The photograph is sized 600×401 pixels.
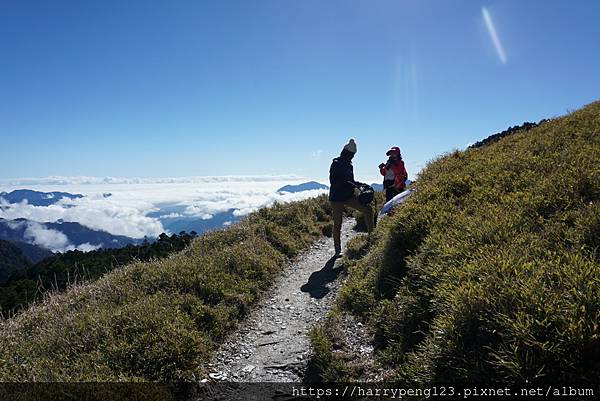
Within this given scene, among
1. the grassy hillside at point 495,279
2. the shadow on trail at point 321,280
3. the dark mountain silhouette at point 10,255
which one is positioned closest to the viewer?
the grassy hillside at point 495,279

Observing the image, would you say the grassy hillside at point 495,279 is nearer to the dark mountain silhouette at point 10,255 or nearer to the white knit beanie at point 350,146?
the white knit beanie at point 350,146

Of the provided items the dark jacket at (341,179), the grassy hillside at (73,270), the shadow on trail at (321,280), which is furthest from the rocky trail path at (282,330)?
the grassy hillside at (73,270)

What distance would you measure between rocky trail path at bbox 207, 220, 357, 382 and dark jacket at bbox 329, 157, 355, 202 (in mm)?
2213

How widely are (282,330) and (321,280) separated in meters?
2.97

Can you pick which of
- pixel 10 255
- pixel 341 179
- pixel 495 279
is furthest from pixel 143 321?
pixel 10 255

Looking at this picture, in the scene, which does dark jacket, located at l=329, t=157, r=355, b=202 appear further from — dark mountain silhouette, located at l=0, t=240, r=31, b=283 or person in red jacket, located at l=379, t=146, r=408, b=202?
dark mountain silhouette, located at l=0, t=240, r=31, b=283

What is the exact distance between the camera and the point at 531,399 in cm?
283

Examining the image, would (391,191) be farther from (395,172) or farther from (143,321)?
(143,321)

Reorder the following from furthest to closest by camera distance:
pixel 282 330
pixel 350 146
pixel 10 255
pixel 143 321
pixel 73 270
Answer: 1. pixel 10 255
2. pixel 73 270
3. pixel 350 146
4. pixel 282 330
5. pixel 143 321

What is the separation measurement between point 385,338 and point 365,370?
0.73 metres

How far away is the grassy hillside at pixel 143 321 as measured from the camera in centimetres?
537

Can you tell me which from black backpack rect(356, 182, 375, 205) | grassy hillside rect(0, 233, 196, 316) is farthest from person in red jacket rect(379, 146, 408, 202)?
grassy hillside rect(0, 233, 196, 316)

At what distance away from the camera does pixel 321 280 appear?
995 centimetres

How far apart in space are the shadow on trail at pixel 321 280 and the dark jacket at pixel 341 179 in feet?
7.42
